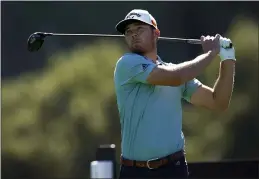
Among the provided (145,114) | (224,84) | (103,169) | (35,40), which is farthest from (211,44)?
(103,169)

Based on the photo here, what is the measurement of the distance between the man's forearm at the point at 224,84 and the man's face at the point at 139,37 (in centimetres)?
54

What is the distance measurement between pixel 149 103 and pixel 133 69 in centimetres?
25

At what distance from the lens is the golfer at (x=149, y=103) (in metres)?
5.27

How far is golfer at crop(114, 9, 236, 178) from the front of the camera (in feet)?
17.3

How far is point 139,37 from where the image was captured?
17.9 feet

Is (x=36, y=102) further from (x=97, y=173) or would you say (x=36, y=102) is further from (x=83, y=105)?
(x=97, y=173)

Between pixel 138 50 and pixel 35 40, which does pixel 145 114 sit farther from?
pixel 35 40

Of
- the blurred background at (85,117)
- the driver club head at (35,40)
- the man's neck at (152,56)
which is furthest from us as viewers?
the blurred background at (85,117)

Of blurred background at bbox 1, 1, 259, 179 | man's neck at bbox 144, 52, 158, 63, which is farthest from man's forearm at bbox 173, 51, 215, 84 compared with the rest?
blurred background at bbox 1, 1, 259, 179

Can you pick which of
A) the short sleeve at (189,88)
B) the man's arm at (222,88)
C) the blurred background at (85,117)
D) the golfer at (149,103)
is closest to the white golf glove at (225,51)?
the man's arm at (222,88)

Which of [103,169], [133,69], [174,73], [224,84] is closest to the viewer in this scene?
[103,169]

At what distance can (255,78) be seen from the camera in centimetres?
1827

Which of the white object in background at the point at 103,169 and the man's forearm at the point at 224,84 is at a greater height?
the man's forearm at the point at 224,84

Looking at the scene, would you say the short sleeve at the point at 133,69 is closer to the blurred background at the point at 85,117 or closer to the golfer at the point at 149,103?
the golfer at the point at 149,103
